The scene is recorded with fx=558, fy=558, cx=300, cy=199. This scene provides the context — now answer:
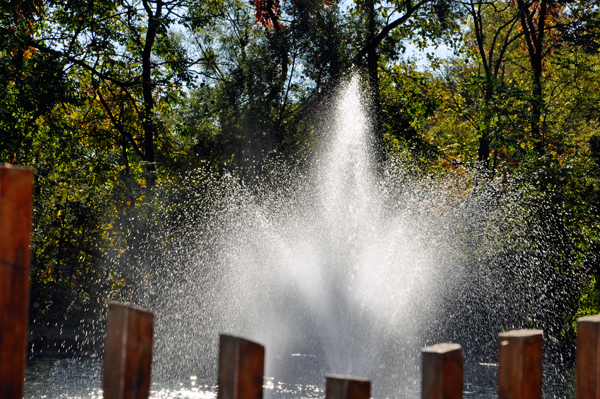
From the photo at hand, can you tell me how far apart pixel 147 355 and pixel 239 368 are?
17 centimetres

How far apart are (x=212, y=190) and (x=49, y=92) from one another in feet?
14.9

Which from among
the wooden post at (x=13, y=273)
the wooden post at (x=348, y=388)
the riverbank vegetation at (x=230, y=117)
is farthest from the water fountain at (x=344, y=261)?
the wooden post at (x=13, y=273)

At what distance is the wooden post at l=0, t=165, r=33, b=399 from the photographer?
33.8 inches

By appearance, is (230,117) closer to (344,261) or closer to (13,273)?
(344,261)

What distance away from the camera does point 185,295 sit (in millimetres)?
11352

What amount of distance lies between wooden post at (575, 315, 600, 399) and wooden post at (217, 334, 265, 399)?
0.58m

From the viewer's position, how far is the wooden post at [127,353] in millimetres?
966

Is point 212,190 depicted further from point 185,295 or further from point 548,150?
point 548,150

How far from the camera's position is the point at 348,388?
941 millimetres

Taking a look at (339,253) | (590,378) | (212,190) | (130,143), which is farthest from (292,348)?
(590,378)

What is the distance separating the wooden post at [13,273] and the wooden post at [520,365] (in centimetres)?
83

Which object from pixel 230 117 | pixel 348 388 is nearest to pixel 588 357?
pixel 348 388

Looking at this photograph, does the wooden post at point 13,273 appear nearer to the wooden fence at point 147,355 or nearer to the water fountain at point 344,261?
the wooden fence at point 147,355

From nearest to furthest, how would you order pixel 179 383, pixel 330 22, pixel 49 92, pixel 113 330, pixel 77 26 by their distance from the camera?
pixel 113 330 → pixel 179 383 → pixel 49 92 → pixel 77 26 → pixel 330 22
